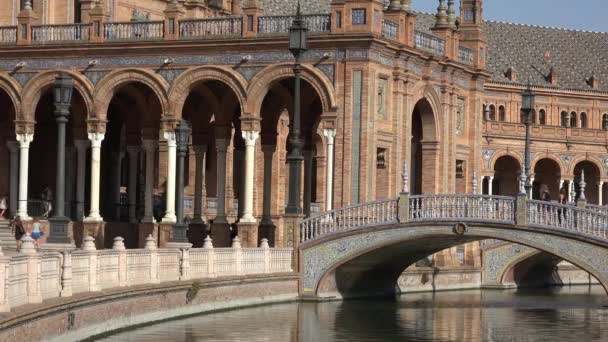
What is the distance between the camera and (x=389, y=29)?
48125 millimetres

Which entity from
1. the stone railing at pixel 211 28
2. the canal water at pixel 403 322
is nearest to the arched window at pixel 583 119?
the canal water at pixel 403 322

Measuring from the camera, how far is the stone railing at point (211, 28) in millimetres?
48438

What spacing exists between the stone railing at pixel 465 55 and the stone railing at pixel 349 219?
11917 millimetres

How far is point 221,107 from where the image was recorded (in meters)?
51.3

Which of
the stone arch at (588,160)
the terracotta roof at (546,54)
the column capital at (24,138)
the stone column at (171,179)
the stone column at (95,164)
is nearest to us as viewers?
the stone column at (171,179)

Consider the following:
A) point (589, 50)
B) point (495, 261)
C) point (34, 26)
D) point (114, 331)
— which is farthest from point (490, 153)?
point (114, 331)

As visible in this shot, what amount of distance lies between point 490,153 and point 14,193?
40.2 m

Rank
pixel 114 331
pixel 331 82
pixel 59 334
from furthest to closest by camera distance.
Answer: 1. pixel 331 82
2. pixel 114 331
3. pixel 59 334

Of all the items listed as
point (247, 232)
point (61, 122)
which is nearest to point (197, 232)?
point (247, 232)

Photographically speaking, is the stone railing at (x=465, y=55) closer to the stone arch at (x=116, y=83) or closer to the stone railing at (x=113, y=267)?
the stone arch at (x=116, y=83)

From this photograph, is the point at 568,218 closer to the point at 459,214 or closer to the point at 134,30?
the point at 459,214

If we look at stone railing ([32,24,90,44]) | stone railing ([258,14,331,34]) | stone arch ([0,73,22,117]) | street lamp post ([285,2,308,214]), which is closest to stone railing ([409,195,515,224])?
street lamp post ([285,2,308,214])

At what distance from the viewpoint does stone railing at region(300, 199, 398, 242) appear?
4262cm

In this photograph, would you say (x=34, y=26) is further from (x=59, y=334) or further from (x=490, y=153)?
(x=490, y=153)
